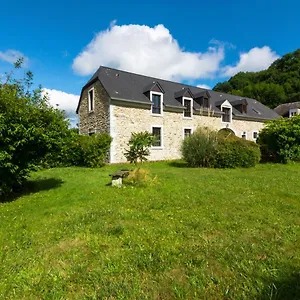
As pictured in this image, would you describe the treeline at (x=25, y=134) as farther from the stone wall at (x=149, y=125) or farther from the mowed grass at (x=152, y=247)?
the stone wall at (x=149, y=125)

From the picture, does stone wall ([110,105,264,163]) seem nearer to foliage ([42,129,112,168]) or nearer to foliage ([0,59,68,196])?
foliage ([42,129,112,168])

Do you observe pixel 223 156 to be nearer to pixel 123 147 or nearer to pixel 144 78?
pixel 123 147

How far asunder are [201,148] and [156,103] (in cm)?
728

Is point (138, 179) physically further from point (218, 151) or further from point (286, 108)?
point (286, 108)

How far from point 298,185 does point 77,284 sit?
685cm

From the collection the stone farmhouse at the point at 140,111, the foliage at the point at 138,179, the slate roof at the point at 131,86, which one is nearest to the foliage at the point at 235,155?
the stone farmhouse at the point at 140,111

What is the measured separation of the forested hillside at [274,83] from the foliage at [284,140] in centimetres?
3734

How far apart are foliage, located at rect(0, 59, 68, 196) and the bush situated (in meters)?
7.30

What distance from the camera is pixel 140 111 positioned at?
16.7m

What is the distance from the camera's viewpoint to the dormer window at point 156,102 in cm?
1738

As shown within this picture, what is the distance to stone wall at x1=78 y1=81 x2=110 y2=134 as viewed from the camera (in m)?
15.8

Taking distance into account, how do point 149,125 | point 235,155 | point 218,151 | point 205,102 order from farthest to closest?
point 205,102 → point 149,125 → point 218,151 → point 235,155

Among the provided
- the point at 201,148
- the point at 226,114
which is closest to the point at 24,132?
the point at 201,148

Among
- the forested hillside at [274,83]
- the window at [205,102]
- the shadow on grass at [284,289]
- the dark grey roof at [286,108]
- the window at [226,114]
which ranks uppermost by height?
the forested hillside at [274,83]
